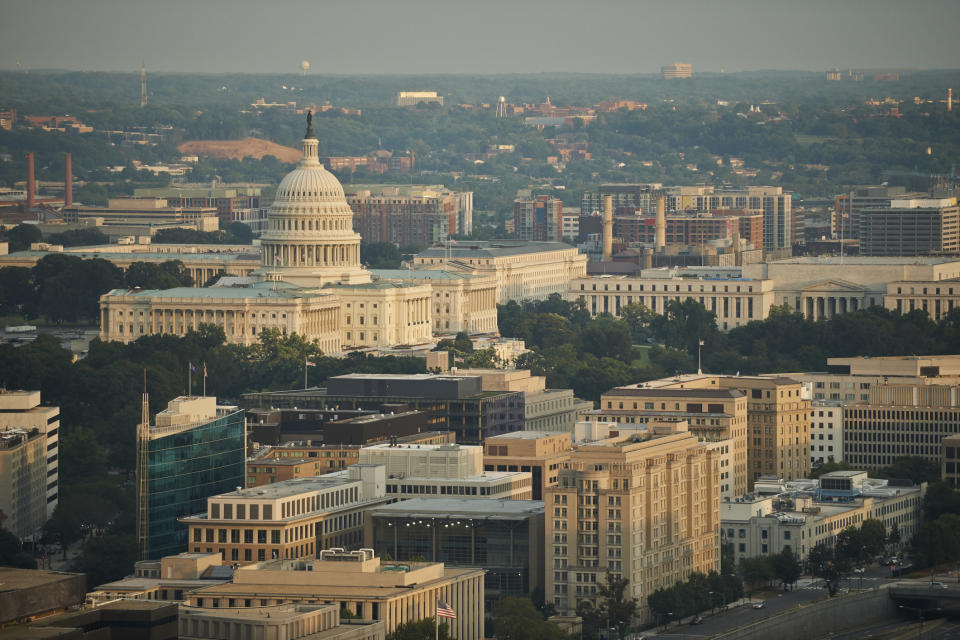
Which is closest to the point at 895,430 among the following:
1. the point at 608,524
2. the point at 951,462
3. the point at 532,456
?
the point at 951,462

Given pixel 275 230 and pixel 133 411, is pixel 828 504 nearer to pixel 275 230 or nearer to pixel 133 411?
pixel 133 411

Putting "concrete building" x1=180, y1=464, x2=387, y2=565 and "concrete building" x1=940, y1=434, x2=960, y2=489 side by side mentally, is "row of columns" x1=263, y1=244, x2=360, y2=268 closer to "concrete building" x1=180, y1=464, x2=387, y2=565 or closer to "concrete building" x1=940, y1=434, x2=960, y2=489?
"concrete building" x1=940, y1=434, x2=960, y2=489

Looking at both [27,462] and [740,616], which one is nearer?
[740,616]

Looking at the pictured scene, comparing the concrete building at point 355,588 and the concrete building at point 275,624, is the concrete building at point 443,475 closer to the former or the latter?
the concrete building at point 355,588

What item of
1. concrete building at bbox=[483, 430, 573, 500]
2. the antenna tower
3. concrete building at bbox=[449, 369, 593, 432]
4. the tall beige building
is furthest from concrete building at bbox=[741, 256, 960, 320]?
the antenna tower

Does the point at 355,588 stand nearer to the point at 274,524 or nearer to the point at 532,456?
the point at 274,524

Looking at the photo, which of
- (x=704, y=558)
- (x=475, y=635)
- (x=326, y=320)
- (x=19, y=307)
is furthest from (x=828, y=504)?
(x=19, y=307)

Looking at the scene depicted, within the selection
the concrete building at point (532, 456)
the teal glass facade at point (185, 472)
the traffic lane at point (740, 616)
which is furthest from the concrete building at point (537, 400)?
the traffic lane at point (740, 616)
